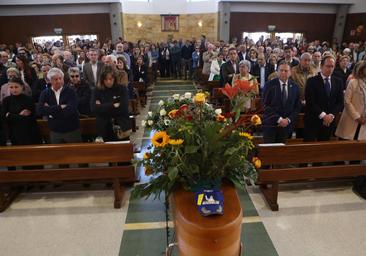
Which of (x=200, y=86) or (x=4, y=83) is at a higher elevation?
(x=4, y=83)

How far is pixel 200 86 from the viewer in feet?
34.7

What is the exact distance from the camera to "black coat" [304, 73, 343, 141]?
388 cm

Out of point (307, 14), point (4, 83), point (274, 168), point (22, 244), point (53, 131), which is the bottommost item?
point (22, 244)

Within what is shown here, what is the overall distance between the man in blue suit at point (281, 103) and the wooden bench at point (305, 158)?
609 mm

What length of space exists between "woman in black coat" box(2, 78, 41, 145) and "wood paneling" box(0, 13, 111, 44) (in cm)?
1219

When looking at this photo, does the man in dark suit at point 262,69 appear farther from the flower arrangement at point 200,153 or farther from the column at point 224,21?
the column at point 224,21

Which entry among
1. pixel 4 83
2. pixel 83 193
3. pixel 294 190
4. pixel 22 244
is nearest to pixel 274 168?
pixel 294 190

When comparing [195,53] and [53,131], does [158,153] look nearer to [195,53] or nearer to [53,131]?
[53,131]

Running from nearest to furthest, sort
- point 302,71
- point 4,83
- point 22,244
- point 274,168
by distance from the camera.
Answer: point 22,244 < point 274,168 < point 302,71 < point 4,83

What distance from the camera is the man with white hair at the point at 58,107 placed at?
149 inches

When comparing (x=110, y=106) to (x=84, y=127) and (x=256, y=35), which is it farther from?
(x=256, y=35)

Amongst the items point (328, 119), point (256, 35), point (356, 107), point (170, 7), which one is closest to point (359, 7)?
point (256, 35)

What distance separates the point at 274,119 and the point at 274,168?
2.26ft

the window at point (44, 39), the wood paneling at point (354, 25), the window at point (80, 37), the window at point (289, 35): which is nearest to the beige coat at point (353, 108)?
the wood paneling at point (354, 25)
